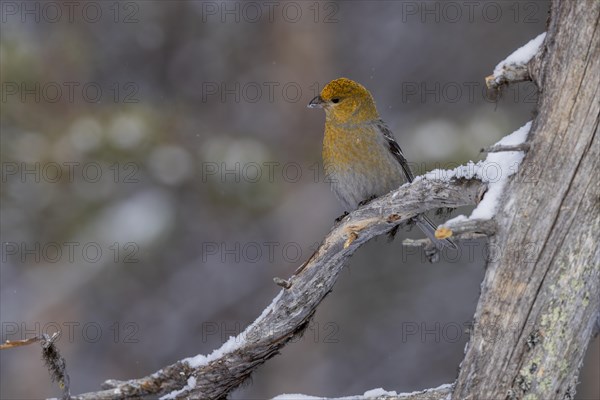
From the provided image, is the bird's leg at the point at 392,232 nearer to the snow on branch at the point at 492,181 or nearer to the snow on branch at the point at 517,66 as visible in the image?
the snow on branch at the point at 492,181

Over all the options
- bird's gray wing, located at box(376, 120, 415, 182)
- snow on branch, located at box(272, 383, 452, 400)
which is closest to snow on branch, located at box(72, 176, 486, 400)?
snow on branch, located at box(272, 383, 452, 400)

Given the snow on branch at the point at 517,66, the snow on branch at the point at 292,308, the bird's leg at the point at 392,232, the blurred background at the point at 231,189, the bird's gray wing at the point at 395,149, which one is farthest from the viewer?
the blurred background at the point at 231,189

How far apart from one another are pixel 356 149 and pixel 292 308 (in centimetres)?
174

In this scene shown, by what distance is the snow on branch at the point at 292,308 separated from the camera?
13.8ft

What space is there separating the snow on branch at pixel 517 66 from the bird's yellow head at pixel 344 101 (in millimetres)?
2437

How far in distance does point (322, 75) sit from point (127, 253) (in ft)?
10.6

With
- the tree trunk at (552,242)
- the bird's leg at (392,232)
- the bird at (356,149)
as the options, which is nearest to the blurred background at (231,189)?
the bird at (356,149)

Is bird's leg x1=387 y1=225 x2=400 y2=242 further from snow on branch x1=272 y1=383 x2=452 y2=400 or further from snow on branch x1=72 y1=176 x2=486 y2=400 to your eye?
snow on branch x1=272 y1=383 x2=452 y2=400

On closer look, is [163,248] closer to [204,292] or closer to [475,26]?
[204,292]

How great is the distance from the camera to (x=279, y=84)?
11.0 metres

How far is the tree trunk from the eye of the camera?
3090 mm

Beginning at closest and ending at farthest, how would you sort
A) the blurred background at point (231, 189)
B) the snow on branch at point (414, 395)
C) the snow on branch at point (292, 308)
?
the snow on branch at point (414, 395) → the snow on branch at point (292, 308) → the blurred background at point (231, 189)

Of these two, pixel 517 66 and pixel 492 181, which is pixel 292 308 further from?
pixel 517 66

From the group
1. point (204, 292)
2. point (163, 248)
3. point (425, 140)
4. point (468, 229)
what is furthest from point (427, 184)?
point (204, 292)
